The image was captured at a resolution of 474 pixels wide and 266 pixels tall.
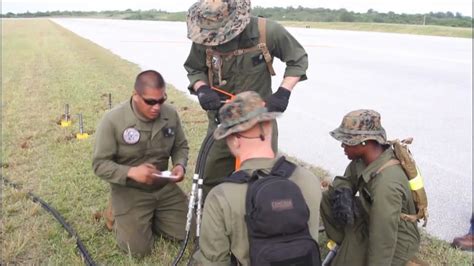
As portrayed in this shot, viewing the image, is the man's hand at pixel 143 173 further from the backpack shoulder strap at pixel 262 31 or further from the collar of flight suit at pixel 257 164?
the collar of flight suit at pixel 257 164

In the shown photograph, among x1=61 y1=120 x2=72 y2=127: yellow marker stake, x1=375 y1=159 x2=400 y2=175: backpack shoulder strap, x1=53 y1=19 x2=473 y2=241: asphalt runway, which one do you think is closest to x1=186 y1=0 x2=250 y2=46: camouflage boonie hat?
x1=375 y1=159 x2=400 y2=175: backpack shoulder strap

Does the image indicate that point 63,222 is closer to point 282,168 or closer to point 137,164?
point 137,164

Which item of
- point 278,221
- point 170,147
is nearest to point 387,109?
point 170,147

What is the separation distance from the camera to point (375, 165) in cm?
350

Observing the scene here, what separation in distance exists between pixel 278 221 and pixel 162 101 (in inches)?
78.9

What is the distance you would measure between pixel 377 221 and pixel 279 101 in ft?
3.93

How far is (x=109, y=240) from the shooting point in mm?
4508

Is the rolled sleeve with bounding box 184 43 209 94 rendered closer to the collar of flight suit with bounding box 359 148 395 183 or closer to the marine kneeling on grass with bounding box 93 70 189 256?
the marine kneeling on grass with bounding box 93 70 189 256

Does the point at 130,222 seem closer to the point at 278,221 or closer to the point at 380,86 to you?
the point at 278,221

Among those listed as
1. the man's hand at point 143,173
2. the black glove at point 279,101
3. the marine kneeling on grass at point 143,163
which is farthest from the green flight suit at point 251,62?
the man's hand at point 143,173

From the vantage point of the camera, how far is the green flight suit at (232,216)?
8.11 ft

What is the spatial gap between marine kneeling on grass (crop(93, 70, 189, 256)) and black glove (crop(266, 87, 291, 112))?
2.76 feet

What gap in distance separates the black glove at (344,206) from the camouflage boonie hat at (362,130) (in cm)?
34

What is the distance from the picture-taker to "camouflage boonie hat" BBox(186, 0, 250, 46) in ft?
12.5
